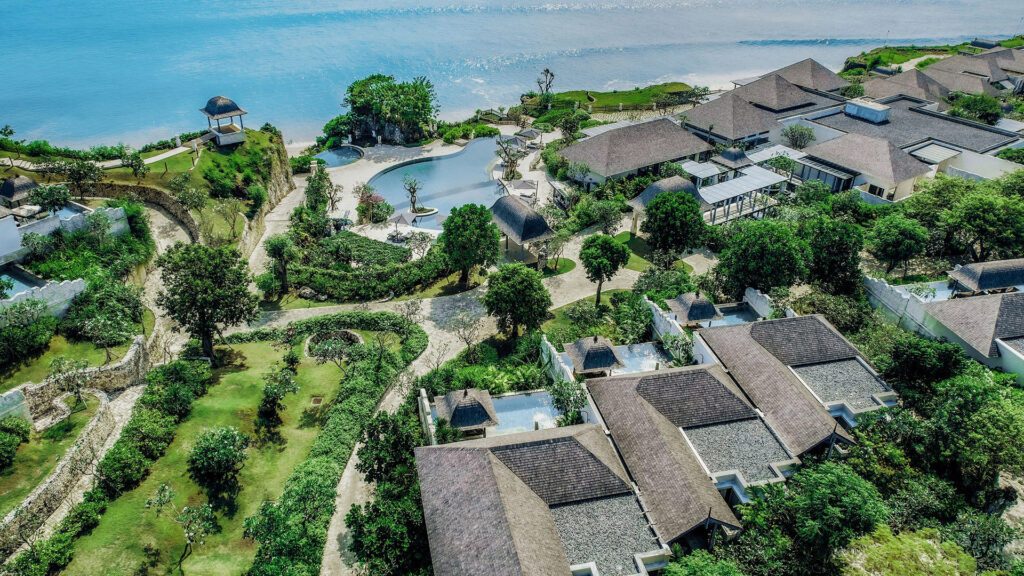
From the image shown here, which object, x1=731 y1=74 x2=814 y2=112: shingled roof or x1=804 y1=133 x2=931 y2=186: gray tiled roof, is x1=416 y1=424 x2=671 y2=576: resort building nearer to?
x1=804 y1=133 x2=931 y2=186: gray tiled roof

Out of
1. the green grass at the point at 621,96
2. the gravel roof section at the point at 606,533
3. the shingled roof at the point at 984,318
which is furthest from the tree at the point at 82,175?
the shingled roof at the point at 984,318

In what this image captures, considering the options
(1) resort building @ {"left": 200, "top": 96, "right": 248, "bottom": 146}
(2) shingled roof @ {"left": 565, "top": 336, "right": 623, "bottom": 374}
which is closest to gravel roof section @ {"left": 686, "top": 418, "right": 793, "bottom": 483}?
(2) shingled roof @ {"left": 565, "top": 336, "right": 623, "bottom": 374}

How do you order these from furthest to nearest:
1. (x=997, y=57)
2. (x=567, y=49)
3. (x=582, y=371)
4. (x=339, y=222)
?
(x=567, y=49)
(x=997, y=57)
(x=339, y=222)
(x=582, y=371)

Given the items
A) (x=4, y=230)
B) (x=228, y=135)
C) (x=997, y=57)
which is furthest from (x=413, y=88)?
(x=997, y=57)

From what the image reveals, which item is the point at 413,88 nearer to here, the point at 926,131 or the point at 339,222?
the point at 339,222

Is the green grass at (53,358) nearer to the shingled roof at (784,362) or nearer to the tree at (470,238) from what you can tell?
the tree at (470,238)

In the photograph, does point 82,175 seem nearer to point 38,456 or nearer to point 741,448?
point 38,456
